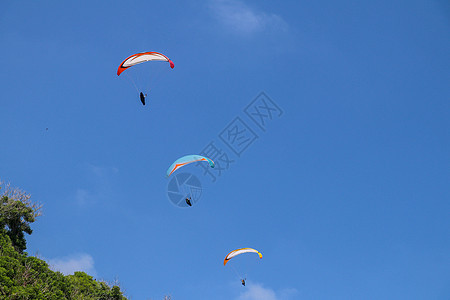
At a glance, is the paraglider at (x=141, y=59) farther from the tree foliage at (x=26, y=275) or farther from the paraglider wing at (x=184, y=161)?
the tree foliage at (x=26, y=275)

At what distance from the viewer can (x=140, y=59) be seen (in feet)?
89.4

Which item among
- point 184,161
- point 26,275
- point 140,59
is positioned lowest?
point 26,275

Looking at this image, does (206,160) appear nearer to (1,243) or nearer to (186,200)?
(186,200)

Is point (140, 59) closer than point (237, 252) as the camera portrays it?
Yes

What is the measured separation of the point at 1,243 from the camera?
96.1 ft

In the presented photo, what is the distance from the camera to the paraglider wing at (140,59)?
26438 millimetres

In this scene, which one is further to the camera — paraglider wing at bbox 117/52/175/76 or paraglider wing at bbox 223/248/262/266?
paraglider wing at bbox 223/248/262/266

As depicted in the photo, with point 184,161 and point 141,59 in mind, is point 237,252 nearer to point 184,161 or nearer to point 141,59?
point 184,161

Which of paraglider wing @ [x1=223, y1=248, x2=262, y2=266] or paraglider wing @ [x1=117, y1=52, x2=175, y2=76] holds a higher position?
paraglider wing @ [x1=117, y1=52, x2=175, y2=76]

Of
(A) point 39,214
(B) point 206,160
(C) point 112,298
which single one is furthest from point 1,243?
(B) point 206,160

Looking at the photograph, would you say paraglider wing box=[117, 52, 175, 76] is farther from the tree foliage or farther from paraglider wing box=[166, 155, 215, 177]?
the tree foliage

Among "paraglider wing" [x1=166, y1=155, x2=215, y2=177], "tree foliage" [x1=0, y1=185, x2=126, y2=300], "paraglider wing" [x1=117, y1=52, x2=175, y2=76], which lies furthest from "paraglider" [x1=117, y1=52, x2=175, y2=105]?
"tree foliage" [x1=0, y1=185, x2=126, y2=300]

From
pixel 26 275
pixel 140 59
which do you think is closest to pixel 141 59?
pixel 140 59

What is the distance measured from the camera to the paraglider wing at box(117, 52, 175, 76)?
26438 mm
